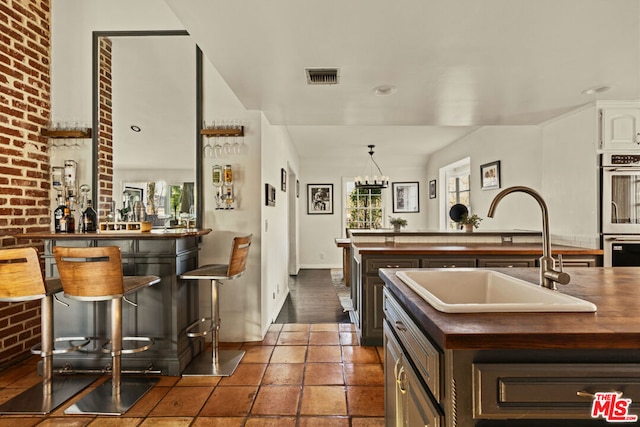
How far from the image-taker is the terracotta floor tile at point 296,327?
3.54 m

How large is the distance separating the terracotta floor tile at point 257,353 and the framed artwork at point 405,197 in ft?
18.8

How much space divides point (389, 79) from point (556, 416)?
2.28 m

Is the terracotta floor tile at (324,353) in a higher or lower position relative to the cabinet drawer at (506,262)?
lower

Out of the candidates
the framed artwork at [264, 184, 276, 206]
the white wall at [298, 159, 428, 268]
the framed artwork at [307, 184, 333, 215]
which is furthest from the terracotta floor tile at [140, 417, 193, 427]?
the framed artwork at [307, 184, 333, 215]

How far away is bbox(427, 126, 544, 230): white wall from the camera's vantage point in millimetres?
3988

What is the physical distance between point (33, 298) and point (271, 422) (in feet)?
5.27

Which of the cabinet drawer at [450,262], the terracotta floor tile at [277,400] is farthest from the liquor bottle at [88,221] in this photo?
the cabinet drawer at [450,262]

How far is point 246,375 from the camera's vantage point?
2578 millimetres

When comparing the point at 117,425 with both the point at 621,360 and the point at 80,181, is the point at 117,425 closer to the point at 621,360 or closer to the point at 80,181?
the point at 80,181

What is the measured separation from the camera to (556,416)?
82cm

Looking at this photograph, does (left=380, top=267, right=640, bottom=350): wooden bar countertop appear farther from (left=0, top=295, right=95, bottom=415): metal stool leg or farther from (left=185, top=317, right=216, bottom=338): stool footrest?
(left=0, top=295, right=95, bottom=415): metal stool leg

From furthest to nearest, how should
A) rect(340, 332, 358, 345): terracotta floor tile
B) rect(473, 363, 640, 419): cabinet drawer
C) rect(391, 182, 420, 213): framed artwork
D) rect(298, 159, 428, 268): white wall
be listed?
rect(391, 182, 420, 213): framed artwork, rect(298, 159, 428, 268): white wall, rect(340, 332, 358, 345): terracotta floor tile, rect(473, 363, 640, 419): cabinet drawer

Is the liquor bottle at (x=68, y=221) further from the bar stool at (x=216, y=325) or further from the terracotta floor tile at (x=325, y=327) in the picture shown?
the terracotta floor tile at (x=325, y=327)

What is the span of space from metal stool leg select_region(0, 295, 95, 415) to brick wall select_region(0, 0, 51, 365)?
0.67 metres
